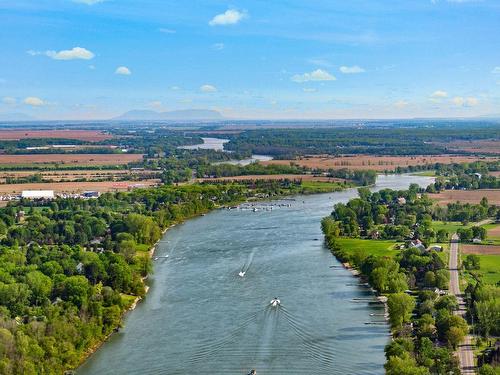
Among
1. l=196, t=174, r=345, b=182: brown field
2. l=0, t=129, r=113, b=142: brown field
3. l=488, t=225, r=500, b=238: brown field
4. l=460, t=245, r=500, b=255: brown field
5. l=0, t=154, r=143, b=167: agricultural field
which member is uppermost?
l=0, t=129, r=113, b=142: brown field

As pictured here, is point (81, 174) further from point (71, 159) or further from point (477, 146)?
point (477, 146)

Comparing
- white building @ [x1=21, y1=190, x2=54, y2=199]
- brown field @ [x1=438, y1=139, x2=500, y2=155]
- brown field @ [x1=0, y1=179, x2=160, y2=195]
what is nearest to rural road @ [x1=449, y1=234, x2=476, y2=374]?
brown field @ [x1=0, y1=179, x2=160, y2=195]

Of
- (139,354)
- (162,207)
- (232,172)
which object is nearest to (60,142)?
(232,172)

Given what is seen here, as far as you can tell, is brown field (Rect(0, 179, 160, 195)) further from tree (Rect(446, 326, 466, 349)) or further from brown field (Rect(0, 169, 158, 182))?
tree (Rect(446, 326, 466, 349))

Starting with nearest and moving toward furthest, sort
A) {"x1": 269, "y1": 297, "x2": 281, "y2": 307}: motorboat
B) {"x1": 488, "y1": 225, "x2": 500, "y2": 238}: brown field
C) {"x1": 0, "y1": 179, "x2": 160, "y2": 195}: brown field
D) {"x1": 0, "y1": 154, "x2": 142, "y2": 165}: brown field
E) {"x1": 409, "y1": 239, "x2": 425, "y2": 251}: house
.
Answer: {"x1": 269, "y1": 297, "x2": 281, "y2": 307}: motorboat, {"x1": 409, "y1": 239, "x2": 425, "y2": 251}: house, {"x1": 488, "y1": 225, "x2": 500, "y2": 238}: brown field, {"x1": 0, "y1": 179, "x2": 160, "y2": 195}: brown field, {"x1": 0, "y1": 154, "x2": 142, "y2": 165}: brown field

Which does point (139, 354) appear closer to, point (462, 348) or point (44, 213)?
point (462, 348)
